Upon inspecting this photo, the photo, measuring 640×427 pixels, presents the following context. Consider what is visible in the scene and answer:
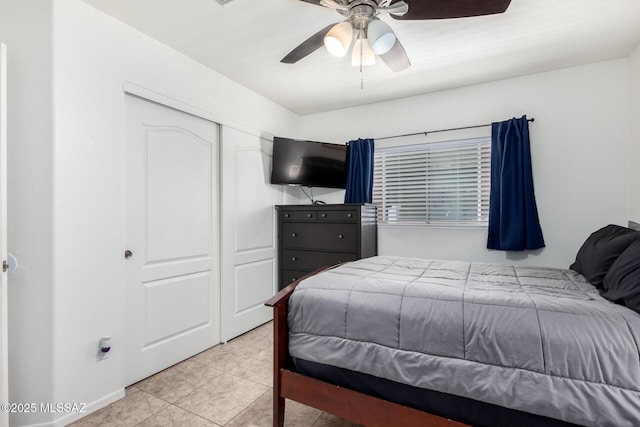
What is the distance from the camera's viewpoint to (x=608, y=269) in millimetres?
1591

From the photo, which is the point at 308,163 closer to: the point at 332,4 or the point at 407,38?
the point at 407,38

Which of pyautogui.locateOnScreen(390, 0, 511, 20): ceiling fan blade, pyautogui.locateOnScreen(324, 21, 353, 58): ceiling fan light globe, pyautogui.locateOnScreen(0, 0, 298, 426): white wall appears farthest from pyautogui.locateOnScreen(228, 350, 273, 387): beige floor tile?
pyautogui.locateOnScreen(390, 0, 511, 20): ceiling fan blade

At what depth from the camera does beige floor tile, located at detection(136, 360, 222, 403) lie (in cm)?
208

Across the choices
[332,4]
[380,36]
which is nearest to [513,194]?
[380,36]

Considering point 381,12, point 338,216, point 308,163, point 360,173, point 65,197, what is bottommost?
point 338,216

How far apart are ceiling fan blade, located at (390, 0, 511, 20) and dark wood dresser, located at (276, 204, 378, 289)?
1.81m

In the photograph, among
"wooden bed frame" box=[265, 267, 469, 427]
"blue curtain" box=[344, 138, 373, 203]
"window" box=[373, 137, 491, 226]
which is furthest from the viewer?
"blue curtain" box=[344, 138, 373, 203]

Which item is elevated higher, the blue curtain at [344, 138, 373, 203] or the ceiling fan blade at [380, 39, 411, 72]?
the ceiling fan blade at [380, 39, 411, 72]

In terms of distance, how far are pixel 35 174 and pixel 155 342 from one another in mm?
1405

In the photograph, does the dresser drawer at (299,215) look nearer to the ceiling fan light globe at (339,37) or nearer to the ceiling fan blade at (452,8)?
the ceiling fan light globe at (339,37)

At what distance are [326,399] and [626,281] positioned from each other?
142 cm

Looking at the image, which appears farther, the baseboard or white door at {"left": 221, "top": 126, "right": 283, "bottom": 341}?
white door at {"left": 221, "top": 126, "right": 283, "bottom": 341}

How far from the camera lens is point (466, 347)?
1270 millimetres

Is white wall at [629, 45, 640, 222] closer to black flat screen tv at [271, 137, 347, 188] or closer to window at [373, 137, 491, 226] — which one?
window at [373, 137, 491, 226]
